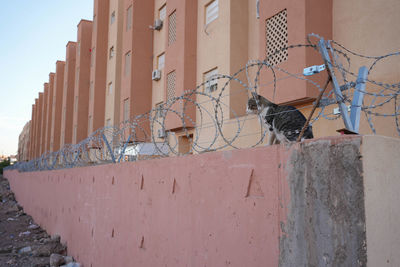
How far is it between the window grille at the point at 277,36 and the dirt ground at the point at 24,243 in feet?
20.0

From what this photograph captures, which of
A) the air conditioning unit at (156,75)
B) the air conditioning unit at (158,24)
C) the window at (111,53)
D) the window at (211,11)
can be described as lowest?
the air conditioning unit at (156,75)

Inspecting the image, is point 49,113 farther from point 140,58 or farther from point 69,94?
point 140,58

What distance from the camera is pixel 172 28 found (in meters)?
13.6

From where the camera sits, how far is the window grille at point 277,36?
8117 millimetres

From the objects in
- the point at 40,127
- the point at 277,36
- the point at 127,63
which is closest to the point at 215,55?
the point at 277,36

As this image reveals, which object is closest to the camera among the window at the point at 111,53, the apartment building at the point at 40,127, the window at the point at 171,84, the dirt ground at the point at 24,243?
the dirt ground at the point at 24,243

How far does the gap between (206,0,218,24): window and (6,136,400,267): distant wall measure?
772 cm

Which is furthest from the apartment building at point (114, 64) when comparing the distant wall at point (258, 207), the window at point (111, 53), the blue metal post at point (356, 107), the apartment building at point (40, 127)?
the apartment building at point (40, 127)

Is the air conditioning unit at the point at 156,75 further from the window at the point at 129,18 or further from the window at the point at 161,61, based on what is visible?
the window at the point at 129,18

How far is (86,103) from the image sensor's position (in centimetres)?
2539

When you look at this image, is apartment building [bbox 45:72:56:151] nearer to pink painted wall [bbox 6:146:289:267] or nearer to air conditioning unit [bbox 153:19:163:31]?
air conditioning unit [bbox 153:19:163:31]

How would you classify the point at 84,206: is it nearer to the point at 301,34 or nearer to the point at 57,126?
the point at 301,34

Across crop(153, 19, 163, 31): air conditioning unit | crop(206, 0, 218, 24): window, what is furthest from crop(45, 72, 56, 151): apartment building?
crop(206, 0, 218, 24): window

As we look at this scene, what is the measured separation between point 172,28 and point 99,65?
10108 mm
